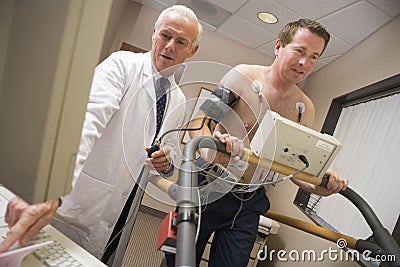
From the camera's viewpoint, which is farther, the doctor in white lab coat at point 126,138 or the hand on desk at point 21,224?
the doctor in white lab coat at point 126,138

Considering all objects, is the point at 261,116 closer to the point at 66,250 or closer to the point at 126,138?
the point at 126,138

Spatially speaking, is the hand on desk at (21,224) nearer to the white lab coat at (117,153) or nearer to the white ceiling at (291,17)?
the white lab coat at (117,153)

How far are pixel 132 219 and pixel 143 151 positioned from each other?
0.39m

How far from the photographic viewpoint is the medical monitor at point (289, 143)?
1077 mm

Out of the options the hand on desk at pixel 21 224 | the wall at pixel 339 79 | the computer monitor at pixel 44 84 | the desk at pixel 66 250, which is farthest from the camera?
the wall at pixel 339 79

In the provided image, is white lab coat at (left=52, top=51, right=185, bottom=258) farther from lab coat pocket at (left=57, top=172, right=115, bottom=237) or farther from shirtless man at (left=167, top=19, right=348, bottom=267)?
shirtless man at (left=167, top=19, right=348, bottom=267)

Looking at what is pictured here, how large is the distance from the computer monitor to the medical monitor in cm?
82

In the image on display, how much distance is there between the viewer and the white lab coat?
1.18 meters

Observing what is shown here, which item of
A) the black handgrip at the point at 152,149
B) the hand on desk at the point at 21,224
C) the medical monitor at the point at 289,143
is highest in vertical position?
the medical monitor at the point at 289,143

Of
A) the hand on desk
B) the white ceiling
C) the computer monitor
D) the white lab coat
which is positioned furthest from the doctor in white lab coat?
the white ceiling

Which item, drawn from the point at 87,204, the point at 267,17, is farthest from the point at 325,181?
the point at 267,17

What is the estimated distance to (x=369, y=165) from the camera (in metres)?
2.63

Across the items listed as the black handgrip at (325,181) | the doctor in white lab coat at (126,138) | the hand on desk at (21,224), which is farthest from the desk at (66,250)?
the black handgrip at (325,181)

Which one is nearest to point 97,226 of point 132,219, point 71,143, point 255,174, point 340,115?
point 132,219
